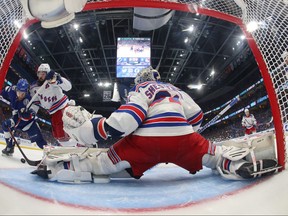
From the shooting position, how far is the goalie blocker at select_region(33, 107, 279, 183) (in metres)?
1.06

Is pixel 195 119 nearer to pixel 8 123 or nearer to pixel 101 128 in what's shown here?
pixel 101 128

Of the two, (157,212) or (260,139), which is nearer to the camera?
(157,212)

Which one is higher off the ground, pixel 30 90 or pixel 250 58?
pixel 250 58

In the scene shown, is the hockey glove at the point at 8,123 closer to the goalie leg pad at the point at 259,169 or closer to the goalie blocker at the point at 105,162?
the goalie blocker at the point at 105,162

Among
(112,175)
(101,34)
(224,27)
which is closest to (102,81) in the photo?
(101,34)

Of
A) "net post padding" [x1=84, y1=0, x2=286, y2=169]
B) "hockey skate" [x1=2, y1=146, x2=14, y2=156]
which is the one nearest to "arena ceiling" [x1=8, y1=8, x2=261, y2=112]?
"hockey skate" [x1=2, y1=146, x2=14, y2=156]

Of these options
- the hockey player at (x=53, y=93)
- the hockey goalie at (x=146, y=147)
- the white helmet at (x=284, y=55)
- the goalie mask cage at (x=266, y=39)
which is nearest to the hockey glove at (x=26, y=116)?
the hockey player at (x=53, y=93)

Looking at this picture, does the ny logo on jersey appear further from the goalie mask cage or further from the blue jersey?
the goalie mask cage

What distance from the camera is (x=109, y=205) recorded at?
0.72 m

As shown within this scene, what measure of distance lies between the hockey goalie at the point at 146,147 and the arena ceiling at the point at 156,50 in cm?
533

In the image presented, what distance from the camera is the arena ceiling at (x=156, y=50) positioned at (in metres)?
7.31

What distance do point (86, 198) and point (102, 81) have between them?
36.1 feet

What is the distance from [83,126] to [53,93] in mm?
1656

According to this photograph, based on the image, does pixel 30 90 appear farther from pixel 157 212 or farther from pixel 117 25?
pixel 117 25
